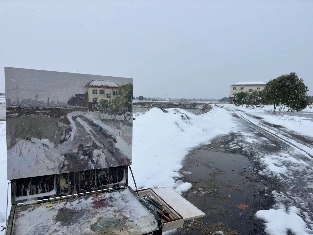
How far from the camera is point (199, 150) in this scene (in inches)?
475

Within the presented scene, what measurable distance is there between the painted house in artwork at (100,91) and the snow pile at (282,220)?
453cm

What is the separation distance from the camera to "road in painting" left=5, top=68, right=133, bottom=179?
3.55m

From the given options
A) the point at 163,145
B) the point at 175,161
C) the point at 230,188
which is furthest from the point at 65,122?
the point at 163,145

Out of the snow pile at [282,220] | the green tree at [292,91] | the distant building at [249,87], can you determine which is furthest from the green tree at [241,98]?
the snow pile at [282,220]

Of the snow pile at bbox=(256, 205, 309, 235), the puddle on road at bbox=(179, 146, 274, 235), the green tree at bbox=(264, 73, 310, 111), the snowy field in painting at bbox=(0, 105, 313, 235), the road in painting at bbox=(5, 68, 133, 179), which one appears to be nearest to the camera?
the road in painting at bbox=(5, 68, 133, 179)

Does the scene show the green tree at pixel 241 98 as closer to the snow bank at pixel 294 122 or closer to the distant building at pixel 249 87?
the snow bank at pixel 294 122

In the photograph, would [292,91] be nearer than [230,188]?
No

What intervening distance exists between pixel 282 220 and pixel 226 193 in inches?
68.5

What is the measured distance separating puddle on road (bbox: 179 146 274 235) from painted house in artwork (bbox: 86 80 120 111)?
333cm

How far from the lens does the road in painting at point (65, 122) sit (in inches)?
140

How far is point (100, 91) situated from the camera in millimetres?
→ 4344

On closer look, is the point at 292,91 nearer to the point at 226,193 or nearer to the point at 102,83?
the point at 226,193

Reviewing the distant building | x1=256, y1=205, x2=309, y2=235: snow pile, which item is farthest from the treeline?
the distant building

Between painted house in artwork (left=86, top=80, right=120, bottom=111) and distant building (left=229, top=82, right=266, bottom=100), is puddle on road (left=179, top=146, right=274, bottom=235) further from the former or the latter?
distant building (left=229, top=82, right=266, bottom=100)
